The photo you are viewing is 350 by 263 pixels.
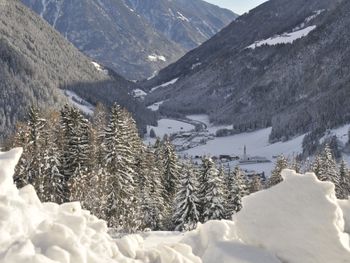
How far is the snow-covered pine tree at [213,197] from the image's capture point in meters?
48.7

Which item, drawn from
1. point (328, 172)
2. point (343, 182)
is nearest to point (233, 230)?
point (328, 172)

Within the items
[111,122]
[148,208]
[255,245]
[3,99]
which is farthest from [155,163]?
[3,99]

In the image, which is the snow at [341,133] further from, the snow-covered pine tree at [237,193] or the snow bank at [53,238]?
the snow bank at [53,238]

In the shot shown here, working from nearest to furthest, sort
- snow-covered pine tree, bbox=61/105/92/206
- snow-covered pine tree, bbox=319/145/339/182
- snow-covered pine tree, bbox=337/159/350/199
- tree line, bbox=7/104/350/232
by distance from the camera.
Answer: tree line, bbox=7/104/350/232
snow-covered pine tree, bbox=61/105/92/206
snow-covered pine tree, bbox=319/145/339/182
snow-covered pine tree, bbox=337/159/350/199

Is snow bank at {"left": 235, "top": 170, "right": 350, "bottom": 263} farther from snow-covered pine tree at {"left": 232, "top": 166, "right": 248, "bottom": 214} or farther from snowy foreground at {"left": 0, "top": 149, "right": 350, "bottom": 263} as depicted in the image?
snow-covered pine tree at {"left": 232, "top": 166, "right": 248, "bottom": 214}

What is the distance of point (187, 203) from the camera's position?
48688 millimetres

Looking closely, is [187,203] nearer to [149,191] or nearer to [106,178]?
[149,191]

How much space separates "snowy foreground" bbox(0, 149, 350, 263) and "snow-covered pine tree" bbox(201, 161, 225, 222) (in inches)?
1096

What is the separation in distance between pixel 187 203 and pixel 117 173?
23.2 ft

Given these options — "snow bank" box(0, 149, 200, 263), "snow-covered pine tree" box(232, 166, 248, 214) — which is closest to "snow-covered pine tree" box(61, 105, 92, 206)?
"snow-covered pine tree" box(232, 166, 248, 214)

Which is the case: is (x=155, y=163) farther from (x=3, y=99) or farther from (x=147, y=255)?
(x=3, y=99)

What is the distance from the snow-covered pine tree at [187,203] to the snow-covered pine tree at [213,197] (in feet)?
2.83

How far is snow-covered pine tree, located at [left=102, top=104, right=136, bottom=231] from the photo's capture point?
44812mm

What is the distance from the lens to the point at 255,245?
63.1 feet
